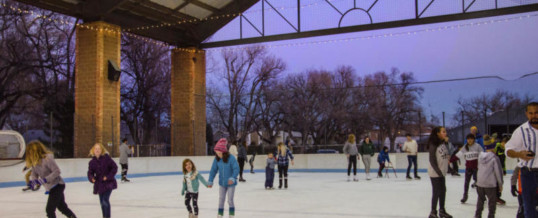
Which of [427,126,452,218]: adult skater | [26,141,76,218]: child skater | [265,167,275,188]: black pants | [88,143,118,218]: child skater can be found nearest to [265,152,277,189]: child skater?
[265,167,275,188]: black pants

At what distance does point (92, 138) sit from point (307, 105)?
19.7 metres

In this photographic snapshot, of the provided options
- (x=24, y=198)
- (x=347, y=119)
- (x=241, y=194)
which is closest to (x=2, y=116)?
(x=347, y=119)

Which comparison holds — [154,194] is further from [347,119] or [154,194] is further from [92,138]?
[347,119]

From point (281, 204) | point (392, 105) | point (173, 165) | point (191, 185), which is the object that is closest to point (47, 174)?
point (191, 185)

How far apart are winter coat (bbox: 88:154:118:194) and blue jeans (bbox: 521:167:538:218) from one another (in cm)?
522

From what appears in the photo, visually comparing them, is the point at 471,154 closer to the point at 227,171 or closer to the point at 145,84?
the point at 227,171

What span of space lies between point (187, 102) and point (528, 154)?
23.3 m

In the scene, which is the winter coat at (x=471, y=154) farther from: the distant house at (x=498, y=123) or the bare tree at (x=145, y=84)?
the bare tree at (x=145, y=84)

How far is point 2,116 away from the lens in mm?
37594

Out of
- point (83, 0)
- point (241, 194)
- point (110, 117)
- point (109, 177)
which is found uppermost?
point (83, 0)

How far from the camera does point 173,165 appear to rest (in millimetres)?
24141

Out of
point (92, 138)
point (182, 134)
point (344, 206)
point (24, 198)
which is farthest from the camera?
point (182, 134)

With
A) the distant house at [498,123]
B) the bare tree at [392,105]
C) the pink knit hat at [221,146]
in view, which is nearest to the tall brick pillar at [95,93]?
the bare tree at [392,105]

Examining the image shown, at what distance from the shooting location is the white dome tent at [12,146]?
56.8 ft
